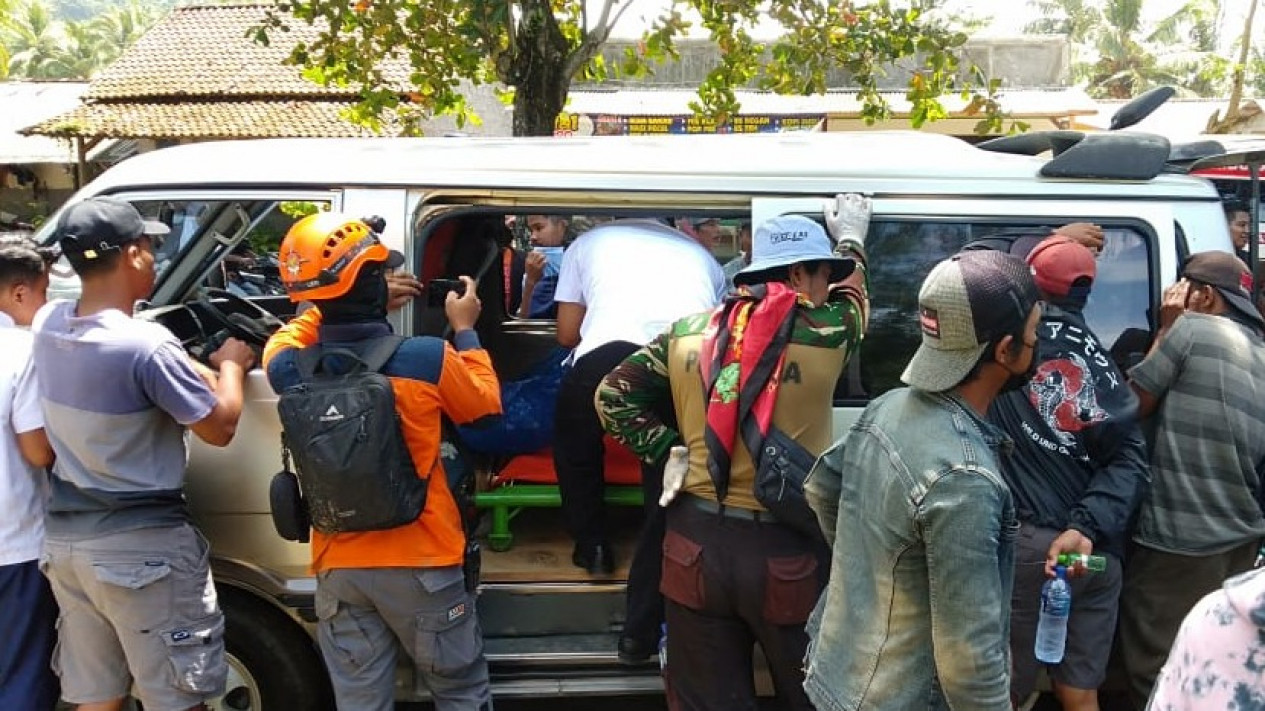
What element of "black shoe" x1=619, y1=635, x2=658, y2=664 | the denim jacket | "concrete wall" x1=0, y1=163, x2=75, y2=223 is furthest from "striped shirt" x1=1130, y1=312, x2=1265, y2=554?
"concrete wall" x1=0, y1=163, x2=75, y2=223

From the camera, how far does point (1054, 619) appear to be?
8.74 feet

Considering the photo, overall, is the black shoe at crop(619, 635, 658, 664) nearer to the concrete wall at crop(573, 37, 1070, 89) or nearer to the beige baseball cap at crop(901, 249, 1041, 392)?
the beige baseball cap at crop(901, 249, 1041, 392)

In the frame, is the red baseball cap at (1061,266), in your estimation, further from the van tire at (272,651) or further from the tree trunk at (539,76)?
the tree trunk at (539,76)

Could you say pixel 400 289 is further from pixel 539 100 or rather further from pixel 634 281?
pixel 539 100

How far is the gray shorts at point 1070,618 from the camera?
9.24ft

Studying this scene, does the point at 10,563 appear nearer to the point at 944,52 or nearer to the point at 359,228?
the point at 359,228

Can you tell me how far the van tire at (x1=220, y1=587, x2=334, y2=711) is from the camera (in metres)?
3.20

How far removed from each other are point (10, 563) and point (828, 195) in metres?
2.73

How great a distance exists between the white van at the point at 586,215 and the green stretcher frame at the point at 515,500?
0.29 m

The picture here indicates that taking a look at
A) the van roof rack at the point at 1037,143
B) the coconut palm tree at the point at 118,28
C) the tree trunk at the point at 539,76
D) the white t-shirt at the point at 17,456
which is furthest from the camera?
the coconut palm tree at the point at 118,28

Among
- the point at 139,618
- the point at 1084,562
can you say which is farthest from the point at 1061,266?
the point at 139,618

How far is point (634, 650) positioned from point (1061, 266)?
1.75m

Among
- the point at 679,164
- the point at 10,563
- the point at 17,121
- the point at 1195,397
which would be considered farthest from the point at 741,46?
the point at 17,121

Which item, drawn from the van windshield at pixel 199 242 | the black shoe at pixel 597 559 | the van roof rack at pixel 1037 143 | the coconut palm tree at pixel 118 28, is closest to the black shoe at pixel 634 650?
the black shoe at pixel 597 559
